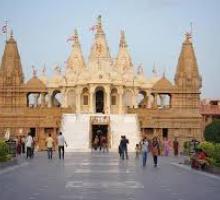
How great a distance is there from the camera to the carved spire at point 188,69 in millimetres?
Result: 72188

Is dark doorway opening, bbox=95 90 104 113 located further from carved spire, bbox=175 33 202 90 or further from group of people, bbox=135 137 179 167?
group of people, bbox=135 137 179 167

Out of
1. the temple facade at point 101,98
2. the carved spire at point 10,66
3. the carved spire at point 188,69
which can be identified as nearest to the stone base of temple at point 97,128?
the temple facade at point 101,98

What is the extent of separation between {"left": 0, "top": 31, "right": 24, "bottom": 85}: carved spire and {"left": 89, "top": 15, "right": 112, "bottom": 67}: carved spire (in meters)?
8.25

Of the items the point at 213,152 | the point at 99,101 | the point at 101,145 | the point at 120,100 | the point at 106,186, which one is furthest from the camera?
the point at 99,101

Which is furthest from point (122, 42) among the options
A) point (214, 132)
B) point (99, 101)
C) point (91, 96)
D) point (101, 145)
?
point (214, 132)

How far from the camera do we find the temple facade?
63.0 meters

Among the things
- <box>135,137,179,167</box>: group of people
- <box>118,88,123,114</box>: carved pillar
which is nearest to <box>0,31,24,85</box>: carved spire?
<box>118,88,123,114</box>: carved pillar

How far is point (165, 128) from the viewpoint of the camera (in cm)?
6444

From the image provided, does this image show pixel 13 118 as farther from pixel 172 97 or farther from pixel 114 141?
pixel 172 97

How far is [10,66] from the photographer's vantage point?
72.7 metres

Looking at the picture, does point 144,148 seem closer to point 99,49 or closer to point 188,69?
point 188,69

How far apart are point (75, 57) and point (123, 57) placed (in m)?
5.97

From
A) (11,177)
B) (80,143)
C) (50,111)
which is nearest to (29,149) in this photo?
(11,177)

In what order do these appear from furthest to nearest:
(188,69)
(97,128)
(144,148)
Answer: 1. (188,69)
2. (97,128)
3. (144,148)
